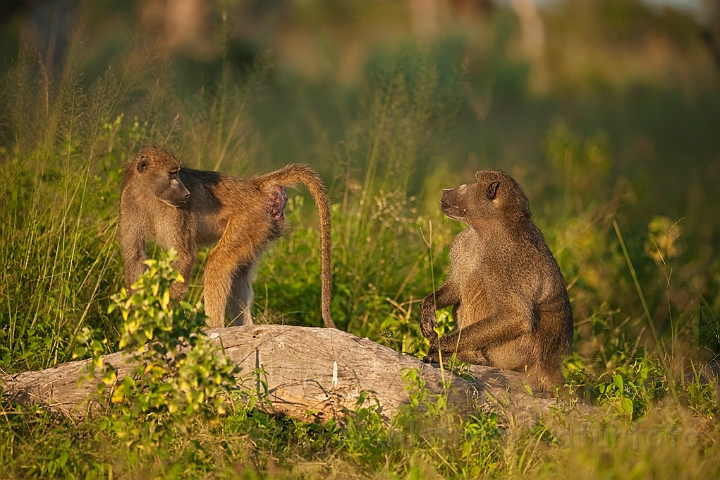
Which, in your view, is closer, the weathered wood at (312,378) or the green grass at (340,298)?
the green grass at (340,298)

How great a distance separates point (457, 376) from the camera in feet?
15.1

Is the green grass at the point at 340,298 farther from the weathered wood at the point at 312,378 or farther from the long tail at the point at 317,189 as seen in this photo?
the long tail at the point at 317,189

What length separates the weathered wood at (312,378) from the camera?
4367 millimetres

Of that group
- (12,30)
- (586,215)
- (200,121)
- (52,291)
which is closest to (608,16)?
(12,30)

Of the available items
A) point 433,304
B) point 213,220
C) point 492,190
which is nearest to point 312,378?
point 433,304

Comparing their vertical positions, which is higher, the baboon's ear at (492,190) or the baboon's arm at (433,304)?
the baboon's ear at (492,190)

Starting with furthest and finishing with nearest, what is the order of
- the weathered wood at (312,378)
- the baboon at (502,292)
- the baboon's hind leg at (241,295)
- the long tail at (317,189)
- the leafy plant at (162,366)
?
the baboon's hind leg at (241,295), the long tail at (317,189), the baboon at (502,292), the weathered wood at (312,378), the leafy plant at (162,366)

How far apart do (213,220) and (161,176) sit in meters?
0.44

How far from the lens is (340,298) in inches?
243

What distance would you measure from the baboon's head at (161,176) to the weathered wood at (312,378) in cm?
93

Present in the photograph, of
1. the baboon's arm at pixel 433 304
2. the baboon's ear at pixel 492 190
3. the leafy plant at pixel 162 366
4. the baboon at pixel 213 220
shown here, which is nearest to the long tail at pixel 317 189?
the baboon at pixel 213 220

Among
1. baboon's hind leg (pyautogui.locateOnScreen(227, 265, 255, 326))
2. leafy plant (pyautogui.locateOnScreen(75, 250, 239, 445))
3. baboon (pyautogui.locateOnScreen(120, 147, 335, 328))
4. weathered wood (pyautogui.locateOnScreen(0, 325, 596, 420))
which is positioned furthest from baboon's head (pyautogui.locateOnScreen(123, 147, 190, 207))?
leafy plant (pyautogui.locateOnScreen(75, 250, 239, 445))

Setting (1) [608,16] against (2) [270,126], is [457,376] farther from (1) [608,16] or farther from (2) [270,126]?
(1) [608,16]

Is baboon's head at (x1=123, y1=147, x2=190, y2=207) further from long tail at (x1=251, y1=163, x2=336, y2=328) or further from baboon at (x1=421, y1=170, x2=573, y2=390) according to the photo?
baboon at (x1=421, y1=170, x2=573, y2=390)
